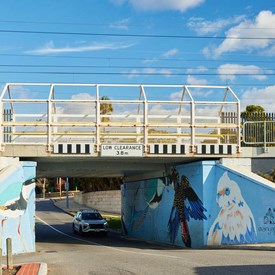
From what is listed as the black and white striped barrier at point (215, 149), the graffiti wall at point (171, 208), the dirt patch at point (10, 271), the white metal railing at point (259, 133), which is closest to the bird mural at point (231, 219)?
the graffiti wall at point (171, 208)

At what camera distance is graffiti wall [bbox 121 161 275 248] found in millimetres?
18484

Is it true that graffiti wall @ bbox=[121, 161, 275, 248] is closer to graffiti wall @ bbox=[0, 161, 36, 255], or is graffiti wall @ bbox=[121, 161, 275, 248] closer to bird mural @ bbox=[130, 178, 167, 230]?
bird mural @ bbox=[130, 178, 167, 230]

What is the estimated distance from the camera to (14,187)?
18531 mm

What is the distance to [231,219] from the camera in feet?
62.8

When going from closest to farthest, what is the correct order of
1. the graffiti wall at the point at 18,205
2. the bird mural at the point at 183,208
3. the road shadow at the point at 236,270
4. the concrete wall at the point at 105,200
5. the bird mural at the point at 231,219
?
the road shadow at the point at 236,270
the graffiti wall at the point at 18,205
the bird mural at the point at 231,219
the bird mural at the point at 183,208
the concrete wall at the point at 105,200

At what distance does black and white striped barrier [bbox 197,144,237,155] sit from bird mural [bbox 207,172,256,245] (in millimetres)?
1090

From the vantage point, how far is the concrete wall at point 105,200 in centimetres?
5438

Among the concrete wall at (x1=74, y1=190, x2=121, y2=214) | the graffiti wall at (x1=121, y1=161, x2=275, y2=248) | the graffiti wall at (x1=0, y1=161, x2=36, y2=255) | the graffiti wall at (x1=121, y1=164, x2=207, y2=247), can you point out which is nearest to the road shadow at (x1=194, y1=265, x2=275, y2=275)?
the graffiti wall at (x1=121, y1=161, x2=275, y2=248)

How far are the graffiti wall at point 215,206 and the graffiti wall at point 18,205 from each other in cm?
603

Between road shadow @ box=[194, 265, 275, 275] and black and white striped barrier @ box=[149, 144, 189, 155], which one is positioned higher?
black and white striped barrier @ box=[149, 144, 189, 155]

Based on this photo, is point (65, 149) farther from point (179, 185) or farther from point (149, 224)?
point (149, 224)

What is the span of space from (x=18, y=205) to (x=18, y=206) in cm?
4

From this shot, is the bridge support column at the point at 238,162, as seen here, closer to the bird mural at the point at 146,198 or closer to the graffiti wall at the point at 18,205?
the bird mural at the point at 146,198

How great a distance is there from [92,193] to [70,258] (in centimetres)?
4422
